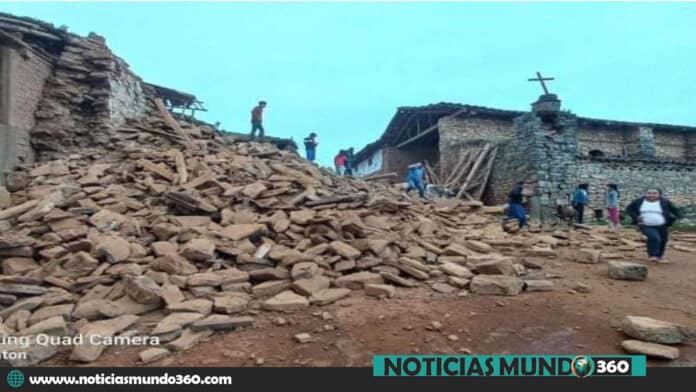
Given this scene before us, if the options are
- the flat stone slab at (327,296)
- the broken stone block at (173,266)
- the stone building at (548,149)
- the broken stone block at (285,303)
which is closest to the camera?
the broken stone block at (285,303)

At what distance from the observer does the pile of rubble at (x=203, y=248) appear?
4113 millimetres

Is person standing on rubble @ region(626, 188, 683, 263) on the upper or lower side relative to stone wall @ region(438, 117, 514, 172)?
lower

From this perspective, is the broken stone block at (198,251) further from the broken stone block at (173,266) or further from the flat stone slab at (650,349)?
the flat stone slab at (650,349)

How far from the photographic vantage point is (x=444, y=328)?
12.4 feet

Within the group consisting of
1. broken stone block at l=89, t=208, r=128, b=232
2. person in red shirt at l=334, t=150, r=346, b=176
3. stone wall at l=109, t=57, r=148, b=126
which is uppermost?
stone wall at l=109, t=57, r=148, b=126

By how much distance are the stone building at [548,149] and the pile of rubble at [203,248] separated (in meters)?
4.75

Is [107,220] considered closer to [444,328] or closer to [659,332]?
[444,328]

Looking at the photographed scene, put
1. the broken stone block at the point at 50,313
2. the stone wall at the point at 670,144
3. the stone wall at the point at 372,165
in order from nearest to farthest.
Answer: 1. the broken stone block at the point at 50,313
2. the stone wall at the point at 670,144
3. the stone wall at the point at 372,165

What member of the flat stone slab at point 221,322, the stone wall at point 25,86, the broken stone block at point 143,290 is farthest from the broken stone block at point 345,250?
the stone wall at point 25,86

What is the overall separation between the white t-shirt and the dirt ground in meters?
1.63

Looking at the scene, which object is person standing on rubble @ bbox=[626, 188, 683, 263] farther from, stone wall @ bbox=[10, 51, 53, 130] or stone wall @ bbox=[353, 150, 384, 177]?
stone wall @ bbox=[353, 150, 384, 177]

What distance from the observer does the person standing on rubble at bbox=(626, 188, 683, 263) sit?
6445 millimetres

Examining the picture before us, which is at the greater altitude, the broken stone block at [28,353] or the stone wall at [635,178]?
the stone wall at [635,178]

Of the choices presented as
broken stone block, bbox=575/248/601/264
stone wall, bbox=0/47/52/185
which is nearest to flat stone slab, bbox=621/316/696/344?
broken stone block, bbox=575/248/601/264
